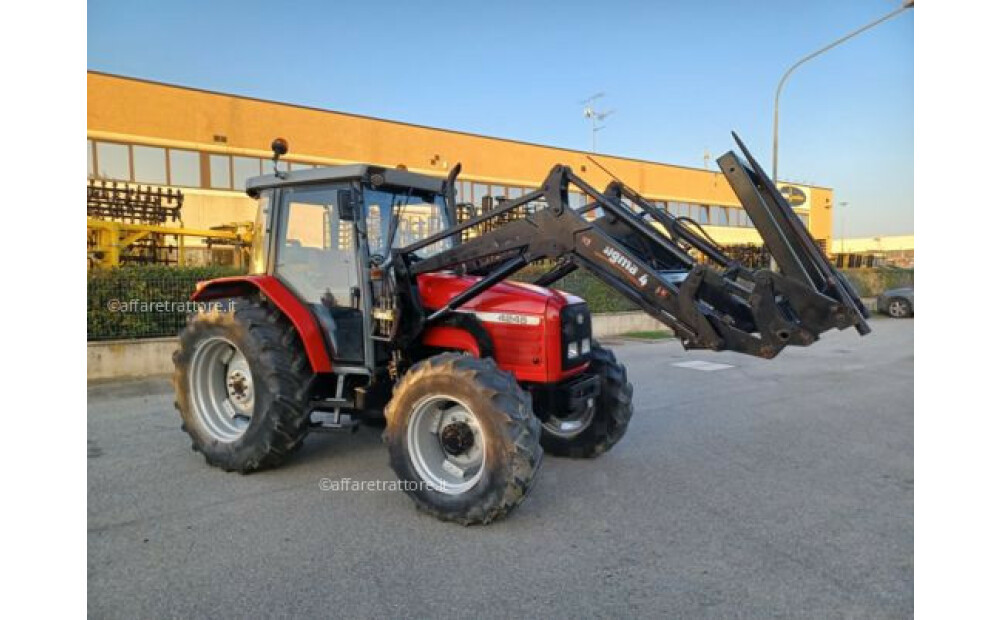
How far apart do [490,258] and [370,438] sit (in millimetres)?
2227

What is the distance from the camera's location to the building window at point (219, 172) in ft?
60.3

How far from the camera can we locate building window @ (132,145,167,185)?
1705cm

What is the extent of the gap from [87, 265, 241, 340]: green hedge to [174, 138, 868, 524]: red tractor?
4697 millimetres

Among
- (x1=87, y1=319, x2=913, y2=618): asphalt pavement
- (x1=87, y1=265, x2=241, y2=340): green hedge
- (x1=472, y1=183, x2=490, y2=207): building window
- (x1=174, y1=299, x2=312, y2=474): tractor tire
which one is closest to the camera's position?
(x1=87, y1=319, x2=913, y2=618): asphalt pavement

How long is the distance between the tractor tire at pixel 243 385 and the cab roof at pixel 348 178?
963 mm

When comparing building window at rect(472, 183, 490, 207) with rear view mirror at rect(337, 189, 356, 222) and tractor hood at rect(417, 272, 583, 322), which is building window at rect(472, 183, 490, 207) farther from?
rear view mirror at rect(337, 189, 356, 222)

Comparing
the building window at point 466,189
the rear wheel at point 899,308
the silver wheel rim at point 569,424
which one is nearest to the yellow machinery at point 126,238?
the silver wheel rim at point 569,424

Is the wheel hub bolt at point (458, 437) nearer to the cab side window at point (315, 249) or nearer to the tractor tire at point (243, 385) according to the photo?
the tractor tire at point (243, 385)

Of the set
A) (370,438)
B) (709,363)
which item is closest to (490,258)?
(370,438)

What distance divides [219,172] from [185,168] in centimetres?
97

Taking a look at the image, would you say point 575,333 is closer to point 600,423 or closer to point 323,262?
point 600,423

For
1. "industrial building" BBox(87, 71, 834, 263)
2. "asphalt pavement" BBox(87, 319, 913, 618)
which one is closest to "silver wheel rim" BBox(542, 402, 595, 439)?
"asphalt pavement" BBox(87, 319, 913, 618)

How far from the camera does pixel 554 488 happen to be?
4.18 m

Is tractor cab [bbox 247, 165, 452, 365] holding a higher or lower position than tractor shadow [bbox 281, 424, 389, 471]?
higher
